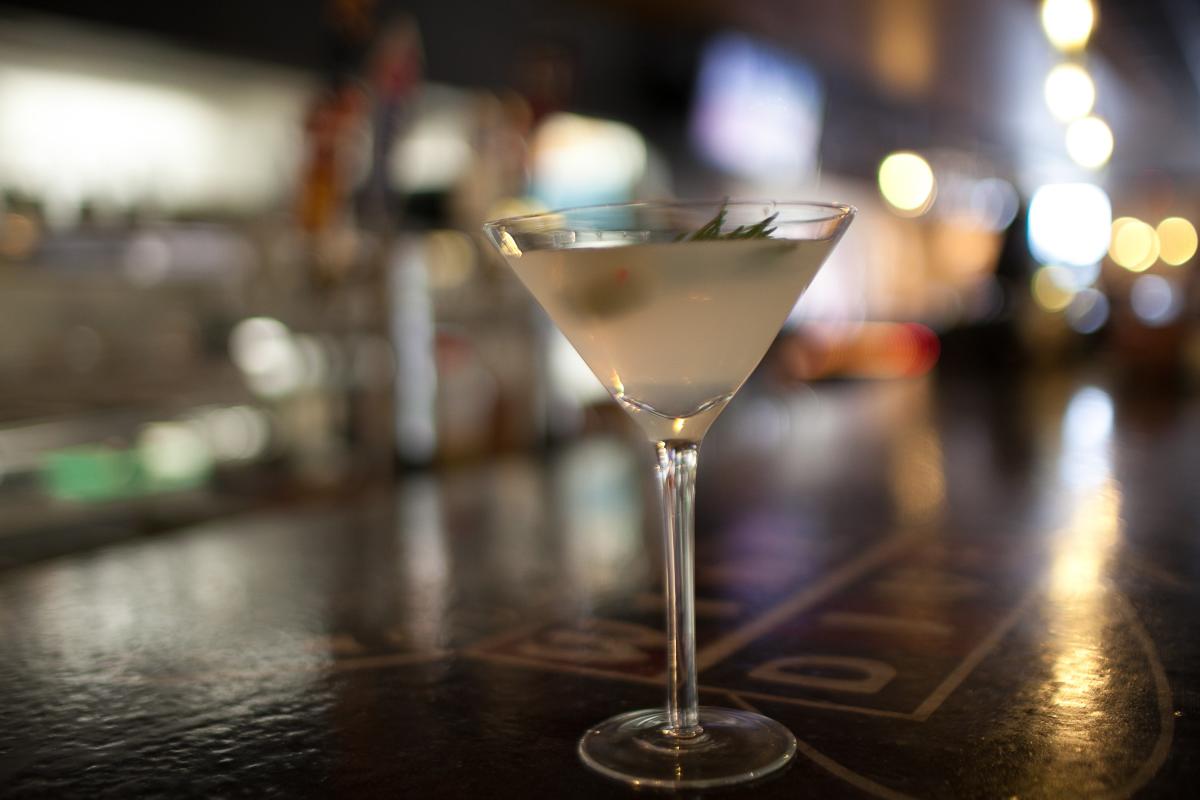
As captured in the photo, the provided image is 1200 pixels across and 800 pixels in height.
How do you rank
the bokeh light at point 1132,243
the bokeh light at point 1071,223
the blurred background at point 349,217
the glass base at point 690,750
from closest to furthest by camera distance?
the glass base at point 690,750
the blurred background at point 349,217
the bokeh light at point 1071,223
the bokeh light at point 1132,243

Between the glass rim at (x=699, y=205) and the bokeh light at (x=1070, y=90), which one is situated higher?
the bokeh light at (x=1070, y=90)

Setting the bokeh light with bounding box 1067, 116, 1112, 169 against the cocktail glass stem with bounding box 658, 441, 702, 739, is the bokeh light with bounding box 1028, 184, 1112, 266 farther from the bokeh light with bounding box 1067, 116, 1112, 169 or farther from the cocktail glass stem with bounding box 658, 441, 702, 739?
the cocktail glass stem with bounding box 658, 441, 702, 739

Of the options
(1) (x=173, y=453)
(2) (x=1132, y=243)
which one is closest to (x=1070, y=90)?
(1) (x=173, y=453)

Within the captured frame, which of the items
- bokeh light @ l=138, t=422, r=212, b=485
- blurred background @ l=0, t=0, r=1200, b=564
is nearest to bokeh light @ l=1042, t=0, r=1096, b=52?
blurred background @ l=0, t=0, r=1200, b=564

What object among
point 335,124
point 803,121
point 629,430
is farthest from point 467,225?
point 803,121

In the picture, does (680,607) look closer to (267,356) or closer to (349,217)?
(267,356)

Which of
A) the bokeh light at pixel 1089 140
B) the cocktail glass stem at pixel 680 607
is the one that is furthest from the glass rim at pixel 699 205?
the bokeh light at pixel 1089 140

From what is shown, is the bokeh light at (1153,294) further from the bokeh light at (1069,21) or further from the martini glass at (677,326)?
the martini glass at (677,326)
